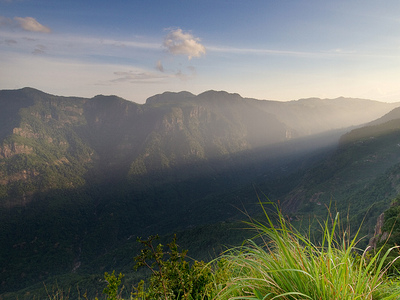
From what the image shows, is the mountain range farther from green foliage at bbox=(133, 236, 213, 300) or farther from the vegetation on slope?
green foliage at bbox=(133, 236, 213, 300)

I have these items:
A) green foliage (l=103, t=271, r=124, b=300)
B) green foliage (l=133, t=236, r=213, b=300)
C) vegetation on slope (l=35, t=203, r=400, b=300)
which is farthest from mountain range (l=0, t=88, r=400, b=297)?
green foliage (l=103, t=271, r=124, b=300)

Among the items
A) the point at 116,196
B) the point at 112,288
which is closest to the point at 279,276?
the point at 112,288

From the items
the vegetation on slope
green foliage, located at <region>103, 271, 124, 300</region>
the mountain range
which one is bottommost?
the mountain range

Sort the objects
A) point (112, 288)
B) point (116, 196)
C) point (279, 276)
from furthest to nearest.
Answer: point (116, 196) → point (112, 288) → point (279, 276)

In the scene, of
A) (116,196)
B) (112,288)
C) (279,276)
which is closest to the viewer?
(279,276)

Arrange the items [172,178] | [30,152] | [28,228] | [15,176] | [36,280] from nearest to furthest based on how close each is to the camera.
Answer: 1. [36,280]
2. [28,228]
3. [15,176]
4. [30,152]
5. [172,178]

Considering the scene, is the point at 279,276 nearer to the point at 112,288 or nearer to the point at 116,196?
the point at 112,288

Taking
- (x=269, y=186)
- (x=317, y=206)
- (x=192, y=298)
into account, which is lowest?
(x=269, y=186)

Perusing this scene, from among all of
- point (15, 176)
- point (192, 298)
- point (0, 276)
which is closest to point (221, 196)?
point (0, 276)

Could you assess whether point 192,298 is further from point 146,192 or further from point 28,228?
point 146,192

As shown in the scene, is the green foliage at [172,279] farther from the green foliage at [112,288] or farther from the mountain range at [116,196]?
the mountain range at [116,196]

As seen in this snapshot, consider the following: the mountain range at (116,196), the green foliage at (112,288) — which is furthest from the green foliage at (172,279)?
the mountain range at (116,196)

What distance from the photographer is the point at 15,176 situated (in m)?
145

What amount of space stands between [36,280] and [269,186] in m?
126
